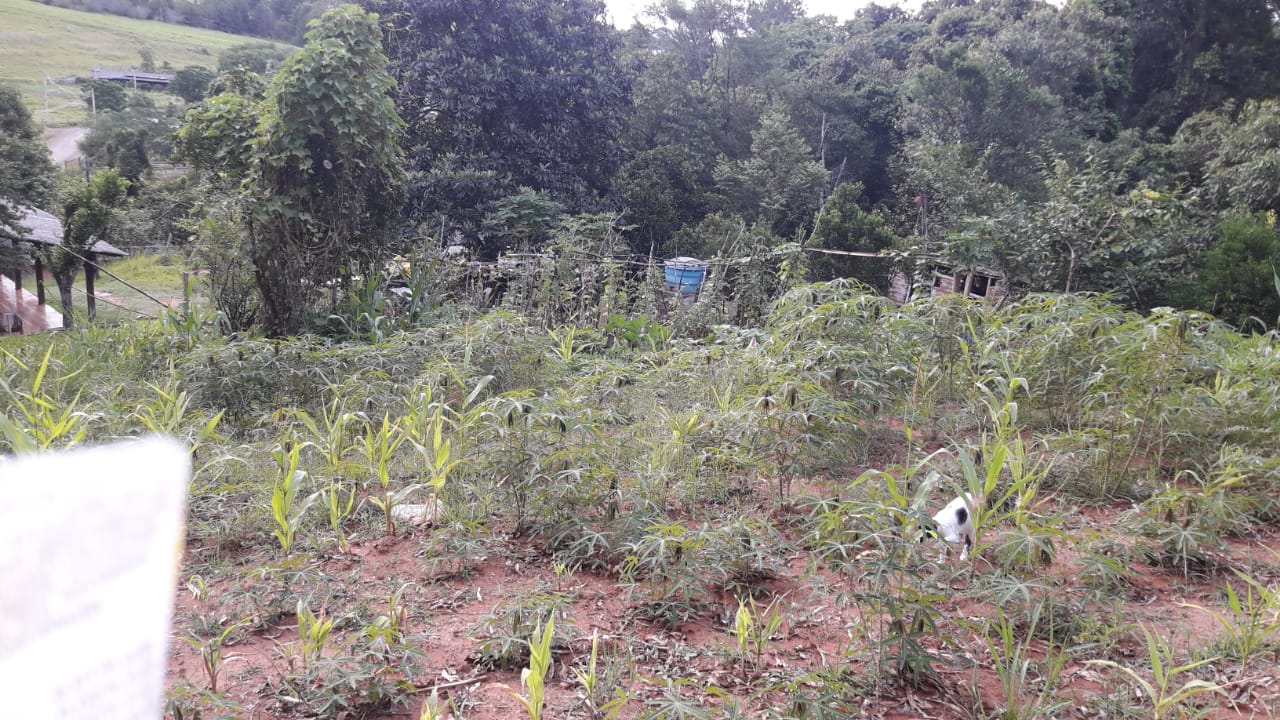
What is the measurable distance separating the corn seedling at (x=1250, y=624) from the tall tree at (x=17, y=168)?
10653 millimetres

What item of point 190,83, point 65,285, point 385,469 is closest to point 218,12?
point 190,83

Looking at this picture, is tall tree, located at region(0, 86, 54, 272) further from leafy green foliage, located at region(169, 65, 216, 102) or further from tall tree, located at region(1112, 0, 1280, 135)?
tall tree, located at region(1112, 0, 1280, 135)

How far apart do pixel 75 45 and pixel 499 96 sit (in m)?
20.0

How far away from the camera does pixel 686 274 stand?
23.8 ft

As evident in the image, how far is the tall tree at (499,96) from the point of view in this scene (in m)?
9.52

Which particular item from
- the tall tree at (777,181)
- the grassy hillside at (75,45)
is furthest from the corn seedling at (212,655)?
the grassy hillside at (75,45)

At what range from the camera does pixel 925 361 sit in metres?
3.20

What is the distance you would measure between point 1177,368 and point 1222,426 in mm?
234

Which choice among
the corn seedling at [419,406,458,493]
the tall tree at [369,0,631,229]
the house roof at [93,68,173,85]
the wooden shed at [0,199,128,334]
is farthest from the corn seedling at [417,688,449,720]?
the house roof at [93,68,173,85]

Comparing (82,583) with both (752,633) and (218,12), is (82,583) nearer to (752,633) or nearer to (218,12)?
(752,633)

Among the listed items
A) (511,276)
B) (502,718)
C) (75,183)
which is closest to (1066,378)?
(502,718)

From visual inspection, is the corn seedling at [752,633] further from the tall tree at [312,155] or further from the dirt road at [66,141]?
the dirt road at [66,141]

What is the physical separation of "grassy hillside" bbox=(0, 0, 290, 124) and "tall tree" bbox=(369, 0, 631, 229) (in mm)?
12723

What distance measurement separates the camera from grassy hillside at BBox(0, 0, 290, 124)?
1919 centimetres
